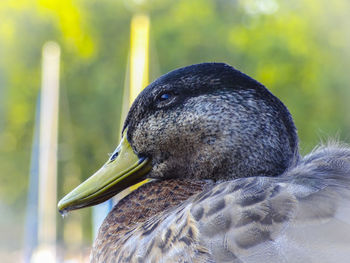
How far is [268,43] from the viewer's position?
19.9m

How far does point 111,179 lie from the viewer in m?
2.16

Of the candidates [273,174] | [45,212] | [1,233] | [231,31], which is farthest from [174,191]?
[1,233]

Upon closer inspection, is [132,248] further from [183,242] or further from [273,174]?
[273,174]

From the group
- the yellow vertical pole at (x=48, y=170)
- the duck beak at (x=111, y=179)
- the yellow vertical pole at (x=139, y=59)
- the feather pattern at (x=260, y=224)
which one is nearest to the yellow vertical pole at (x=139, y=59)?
the yellow vertical pole at (x=139, y=59)

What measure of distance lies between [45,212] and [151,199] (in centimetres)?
1155

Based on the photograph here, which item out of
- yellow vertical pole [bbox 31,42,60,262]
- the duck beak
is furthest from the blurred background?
the duck beak

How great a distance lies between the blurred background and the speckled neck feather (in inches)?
536

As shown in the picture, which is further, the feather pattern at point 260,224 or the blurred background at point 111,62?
the blurred background at point 111,62

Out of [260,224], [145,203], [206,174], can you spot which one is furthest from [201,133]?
[260,224]

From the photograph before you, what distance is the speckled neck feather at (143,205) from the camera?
1.94 meters

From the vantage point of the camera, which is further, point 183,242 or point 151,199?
point 151,199

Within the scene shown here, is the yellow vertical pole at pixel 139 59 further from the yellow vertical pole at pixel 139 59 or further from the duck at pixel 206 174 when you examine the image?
the duck at pixel 206 174

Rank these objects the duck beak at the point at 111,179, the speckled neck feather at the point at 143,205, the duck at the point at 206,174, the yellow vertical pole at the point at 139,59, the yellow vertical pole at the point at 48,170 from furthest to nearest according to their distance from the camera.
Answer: the yellow vertical pole at the point at 48,170
the yellow vertical pole at the point at 139,59
the duck beak at the point at 111,179
the speckled neck feather at the point at 143,205
the duck at the point at 206,174

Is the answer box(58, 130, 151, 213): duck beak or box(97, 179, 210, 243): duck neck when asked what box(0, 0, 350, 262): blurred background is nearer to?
box(58, 130, 151, 213): duck beak
